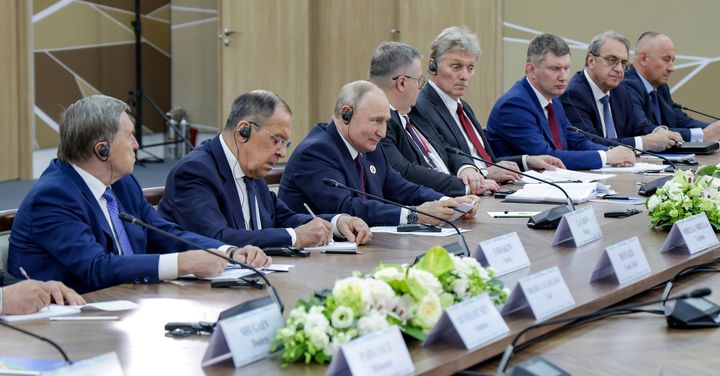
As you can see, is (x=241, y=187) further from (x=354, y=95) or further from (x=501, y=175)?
(x=501, y=175)

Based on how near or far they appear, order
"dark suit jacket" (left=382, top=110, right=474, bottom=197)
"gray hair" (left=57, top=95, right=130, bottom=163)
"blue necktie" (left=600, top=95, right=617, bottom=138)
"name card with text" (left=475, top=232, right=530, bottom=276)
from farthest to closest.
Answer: "blue necktie" (left=600, top=95, right=617, bottom=138)
"dark suit jacket" (left=382, top=110, right=474, bottom=197)
"gray hair" (left=57, top=95, right=130, bottom=163)
"name card with text" (left=475, top=232, right=530, bottom=276)

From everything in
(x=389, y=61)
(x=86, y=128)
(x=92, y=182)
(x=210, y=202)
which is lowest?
(x=210, y=202)

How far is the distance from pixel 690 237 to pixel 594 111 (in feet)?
11.4

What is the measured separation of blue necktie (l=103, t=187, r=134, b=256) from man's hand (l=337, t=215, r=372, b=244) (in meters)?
0.66

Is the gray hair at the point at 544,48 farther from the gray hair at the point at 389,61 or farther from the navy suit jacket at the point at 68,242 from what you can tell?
the navy suit jacket at the point at 68,242

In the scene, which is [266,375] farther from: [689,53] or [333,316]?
[689,53]

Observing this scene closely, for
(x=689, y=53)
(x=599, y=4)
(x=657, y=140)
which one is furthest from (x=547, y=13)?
(x=657, y=140)

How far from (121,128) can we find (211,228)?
48 centimetres

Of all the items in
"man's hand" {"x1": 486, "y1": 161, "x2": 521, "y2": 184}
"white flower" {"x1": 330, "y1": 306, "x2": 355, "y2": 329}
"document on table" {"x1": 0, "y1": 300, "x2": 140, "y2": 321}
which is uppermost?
"white flower" {"x1": 330, "y1": 306, "x2": 355, "y2": 329}

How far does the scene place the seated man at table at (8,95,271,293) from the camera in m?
2.76

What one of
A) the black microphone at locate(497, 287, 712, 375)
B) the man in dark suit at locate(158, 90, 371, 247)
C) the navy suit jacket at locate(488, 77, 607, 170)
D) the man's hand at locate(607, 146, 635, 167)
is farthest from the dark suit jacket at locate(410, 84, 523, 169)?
the black microphone at locate(497, 287, 712, 375)

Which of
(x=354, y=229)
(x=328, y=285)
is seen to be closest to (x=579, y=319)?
(x=328, y=285)

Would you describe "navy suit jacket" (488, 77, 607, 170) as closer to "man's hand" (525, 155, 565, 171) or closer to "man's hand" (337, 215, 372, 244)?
"man's hand" (525, 155, 565, 171)

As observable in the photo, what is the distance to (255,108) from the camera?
342 cm
